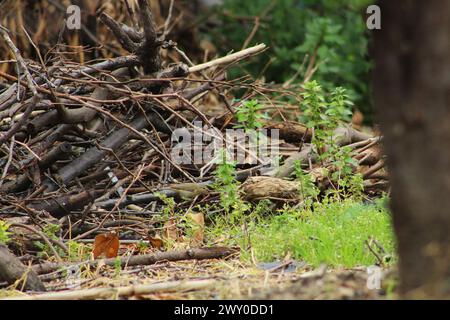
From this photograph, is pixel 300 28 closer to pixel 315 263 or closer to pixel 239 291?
pixel 315 263

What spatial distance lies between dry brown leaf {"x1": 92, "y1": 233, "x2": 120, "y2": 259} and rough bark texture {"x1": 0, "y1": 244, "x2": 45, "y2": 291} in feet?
2.18

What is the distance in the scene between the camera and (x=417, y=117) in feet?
7.38

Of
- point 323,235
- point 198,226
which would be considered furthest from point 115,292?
point 198,226

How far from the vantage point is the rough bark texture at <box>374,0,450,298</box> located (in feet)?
7.20

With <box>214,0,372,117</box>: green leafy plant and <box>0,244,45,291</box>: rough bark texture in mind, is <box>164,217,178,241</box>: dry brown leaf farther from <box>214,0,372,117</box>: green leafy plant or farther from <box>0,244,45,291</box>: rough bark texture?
<box>214,0,372,117</box>: green leafy plant

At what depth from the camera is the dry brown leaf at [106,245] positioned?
166 inches

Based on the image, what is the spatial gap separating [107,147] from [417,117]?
3153 millimetres

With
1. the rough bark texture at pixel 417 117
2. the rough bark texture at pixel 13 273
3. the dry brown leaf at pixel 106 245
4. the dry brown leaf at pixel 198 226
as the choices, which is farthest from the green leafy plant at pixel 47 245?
the rough bark texture at pixel 417 117

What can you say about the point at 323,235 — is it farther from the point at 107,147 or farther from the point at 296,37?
the point at 296,37

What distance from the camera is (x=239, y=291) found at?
3.17 meters

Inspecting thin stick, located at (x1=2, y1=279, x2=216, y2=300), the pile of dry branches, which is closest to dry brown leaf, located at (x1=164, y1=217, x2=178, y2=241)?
the pile of dry branches

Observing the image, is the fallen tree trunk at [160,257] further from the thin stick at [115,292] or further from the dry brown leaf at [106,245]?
the thin stick at [115,292]

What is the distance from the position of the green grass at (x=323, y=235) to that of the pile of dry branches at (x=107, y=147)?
276 mm

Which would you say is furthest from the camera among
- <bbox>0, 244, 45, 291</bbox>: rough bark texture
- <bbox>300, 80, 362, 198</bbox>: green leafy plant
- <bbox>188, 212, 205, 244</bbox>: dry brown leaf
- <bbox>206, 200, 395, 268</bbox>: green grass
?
<bbox>300, 80, 362, 198</bbox>: green leafy plant
